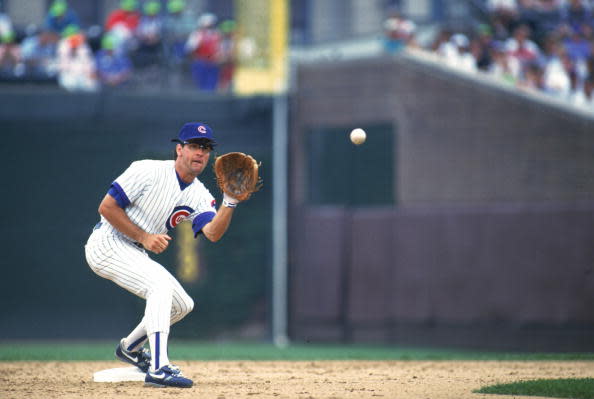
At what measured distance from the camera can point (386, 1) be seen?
15445 millimetres

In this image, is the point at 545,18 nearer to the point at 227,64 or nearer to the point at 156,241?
the point at 227,64

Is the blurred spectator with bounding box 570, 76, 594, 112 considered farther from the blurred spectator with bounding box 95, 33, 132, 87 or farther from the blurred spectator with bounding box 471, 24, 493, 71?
the blurred spectator with bounding box 95, 33, 132, 87

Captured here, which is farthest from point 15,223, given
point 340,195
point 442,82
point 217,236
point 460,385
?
point 460,385

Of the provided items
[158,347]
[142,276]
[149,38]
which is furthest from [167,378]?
[149,38]

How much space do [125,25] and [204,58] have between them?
1.55 metres

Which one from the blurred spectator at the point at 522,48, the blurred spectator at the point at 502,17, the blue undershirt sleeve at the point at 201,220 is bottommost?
the blue undershirt sleeve at the point at 201,220

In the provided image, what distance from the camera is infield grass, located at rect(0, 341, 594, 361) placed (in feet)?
32.8

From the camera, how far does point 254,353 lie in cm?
1099

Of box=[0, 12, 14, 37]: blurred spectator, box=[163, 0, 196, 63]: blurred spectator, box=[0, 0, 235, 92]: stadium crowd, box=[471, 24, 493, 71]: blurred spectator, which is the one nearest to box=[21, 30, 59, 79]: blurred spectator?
box=[0, 0, 235, 92]: stadium crowd

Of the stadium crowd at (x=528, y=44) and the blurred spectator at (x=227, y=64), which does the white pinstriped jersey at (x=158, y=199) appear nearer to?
the blurred spectator at (x=227, y=64)

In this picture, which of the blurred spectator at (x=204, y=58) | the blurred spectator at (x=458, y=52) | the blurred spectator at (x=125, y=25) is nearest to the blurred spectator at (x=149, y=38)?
the blurred spectator at (x=125, y=25)

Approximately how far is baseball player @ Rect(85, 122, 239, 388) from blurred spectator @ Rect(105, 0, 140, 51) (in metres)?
8.06

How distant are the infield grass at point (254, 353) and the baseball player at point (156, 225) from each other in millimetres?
3374

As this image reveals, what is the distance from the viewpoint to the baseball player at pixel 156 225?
6.40 meters
